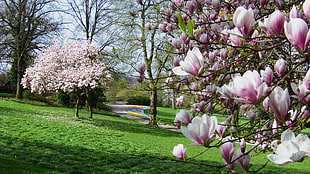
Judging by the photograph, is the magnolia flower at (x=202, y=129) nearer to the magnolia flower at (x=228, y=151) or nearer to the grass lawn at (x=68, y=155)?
the magnolia flower at (x=228, y=151)

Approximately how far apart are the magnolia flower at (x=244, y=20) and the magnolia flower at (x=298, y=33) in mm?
189

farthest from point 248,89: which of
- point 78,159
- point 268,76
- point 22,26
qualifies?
point 22,26

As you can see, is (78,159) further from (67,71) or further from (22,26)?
(22,26)

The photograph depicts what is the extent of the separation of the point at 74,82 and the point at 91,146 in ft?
15.8

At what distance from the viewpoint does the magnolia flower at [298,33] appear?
0.75 metres

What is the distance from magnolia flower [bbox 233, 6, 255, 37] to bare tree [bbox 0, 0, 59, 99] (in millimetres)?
18003

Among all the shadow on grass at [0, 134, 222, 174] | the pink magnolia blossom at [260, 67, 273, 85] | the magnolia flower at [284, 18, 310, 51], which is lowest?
the shadow on grass at [0, 134, 222, 174]

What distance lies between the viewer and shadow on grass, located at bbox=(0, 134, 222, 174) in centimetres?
469

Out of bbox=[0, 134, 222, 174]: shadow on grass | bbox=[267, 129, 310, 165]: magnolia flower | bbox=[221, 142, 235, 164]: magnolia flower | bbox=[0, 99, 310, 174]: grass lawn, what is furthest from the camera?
bbox=[0, 134, 222, 174]: shadow on grass

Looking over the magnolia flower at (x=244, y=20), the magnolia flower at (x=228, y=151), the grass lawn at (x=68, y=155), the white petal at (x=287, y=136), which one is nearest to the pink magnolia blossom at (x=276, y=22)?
the magnolia flower at (x=244, y=20)

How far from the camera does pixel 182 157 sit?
1.23 m

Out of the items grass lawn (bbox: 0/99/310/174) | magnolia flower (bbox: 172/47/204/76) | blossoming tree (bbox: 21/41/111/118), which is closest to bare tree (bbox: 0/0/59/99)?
blossoming tree (bbox: 21/41/111/118)

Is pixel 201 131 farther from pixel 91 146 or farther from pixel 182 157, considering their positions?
pixel 91 146

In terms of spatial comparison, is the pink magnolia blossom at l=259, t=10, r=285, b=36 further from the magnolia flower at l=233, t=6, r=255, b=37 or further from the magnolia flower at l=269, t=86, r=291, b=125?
the magnolia flower at l=269, t=86, r=291, b=125
